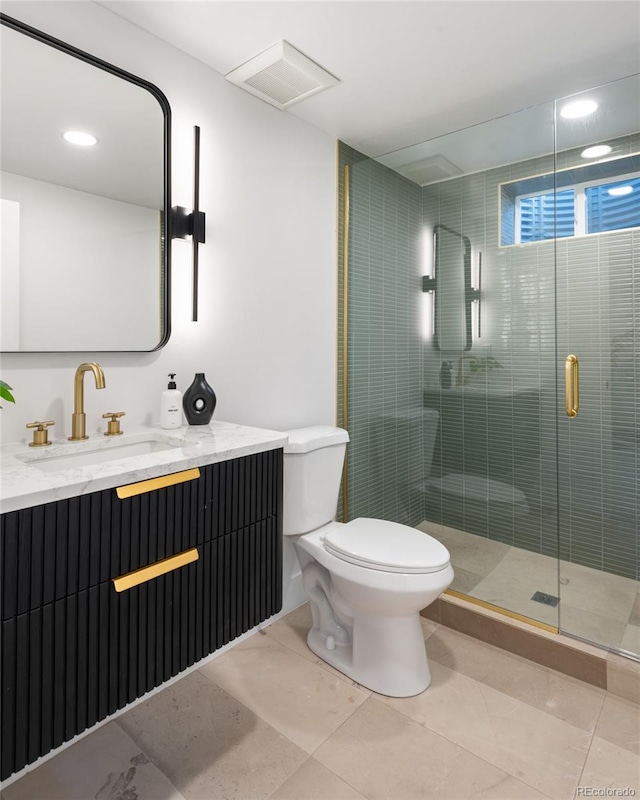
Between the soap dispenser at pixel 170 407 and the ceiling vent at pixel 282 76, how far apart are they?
1205 millimetres

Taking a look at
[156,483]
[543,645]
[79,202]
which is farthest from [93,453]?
[543,645]

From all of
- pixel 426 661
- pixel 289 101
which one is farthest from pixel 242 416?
pixel 289 101

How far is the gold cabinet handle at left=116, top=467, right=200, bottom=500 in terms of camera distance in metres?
1.10

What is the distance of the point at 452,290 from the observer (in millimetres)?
2324

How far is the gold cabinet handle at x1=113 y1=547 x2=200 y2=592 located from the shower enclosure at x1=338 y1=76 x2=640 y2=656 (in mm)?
1294

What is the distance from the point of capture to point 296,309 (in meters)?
2.22

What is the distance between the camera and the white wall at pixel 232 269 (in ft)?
4.83

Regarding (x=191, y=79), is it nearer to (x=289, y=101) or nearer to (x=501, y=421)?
(x=289, y=101)

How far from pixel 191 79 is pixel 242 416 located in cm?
127

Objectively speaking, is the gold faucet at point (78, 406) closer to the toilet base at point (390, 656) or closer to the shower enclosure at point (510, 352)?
the toilet base at point (390, 656)

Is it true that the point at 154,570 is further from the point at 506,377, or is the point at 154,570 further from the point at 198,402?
the point at 506,377

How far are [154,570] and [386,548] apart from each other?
0.86 metres


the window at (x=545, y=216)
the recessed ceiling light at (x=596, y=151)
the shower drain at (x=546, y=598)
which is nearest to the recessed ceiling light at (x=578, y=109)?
the recessed ceiling light at (x=596, y=151)

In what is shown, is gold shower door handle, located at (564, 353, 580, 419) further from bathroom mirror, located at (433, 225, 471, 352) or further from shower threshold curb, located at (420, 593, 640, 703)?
shower threshold curb, located at (420, 593, 640, 703)
